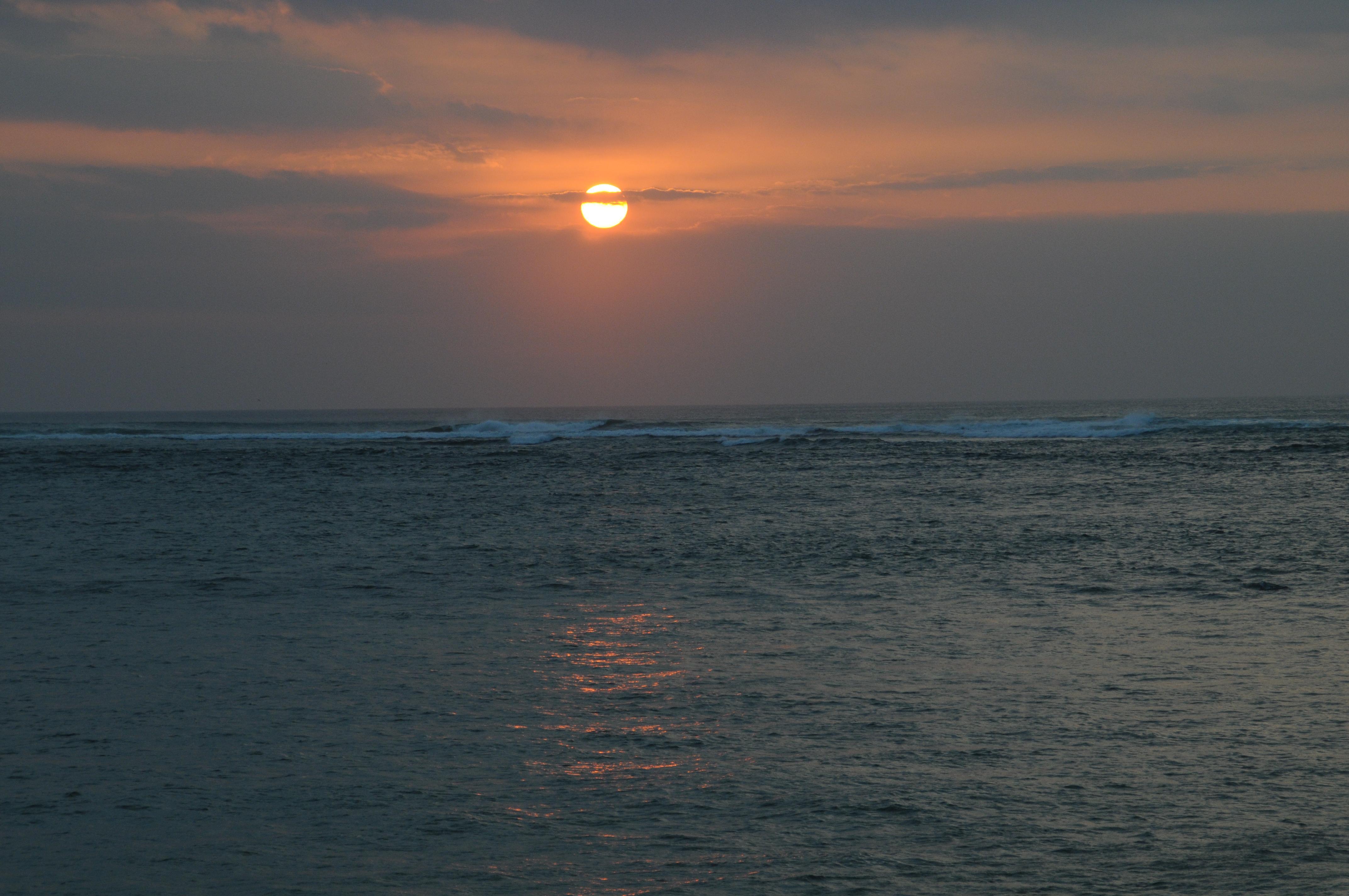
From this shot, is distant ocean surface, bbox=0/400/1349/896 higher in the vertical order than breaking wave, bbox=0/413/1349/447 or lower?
lower

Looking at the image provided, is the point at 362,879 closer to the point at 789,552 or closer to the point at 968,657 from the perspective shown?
the point at 968,657

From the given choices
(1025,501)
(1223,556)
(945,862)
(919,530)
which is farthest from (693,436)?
(945,862)

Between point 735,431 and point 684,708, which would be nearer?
point 684,708

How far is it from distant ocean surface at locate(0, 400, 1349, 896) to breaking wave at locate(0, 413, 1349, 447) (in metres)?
35.3

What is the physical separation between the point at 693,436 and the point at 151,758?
53.1m

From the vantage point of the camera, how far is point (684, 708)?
22.0 feet

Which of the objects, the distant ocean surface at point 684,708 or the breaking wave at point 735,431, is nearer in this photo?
the distant ocean surface at point 684,708

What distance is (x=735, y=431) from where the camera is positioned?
63250 millimetres

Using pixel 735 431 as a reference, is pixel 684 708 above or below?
below

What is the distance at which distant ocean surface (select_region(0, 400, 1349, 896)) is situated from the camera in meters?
4.45

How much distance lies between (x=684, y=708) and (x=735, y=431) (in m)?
56.7

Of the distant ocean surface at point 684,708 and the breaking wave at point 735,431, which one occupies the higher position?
the breaking wave at point 735,431

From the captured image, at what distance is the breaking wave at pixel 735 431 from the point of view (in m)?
51.9

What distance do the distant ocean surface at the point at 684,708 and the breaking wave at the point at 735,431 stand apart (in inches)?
1391
